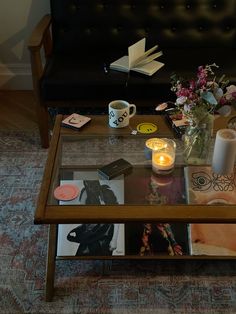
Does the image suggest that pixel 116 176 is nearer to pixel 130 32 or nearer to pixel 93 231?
pixel 93 231

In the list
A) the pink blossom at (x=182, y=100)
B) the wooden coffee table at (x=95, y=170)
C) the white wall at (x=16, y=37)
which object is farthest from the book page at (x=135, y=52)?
the white wall at (x=16, y=37)

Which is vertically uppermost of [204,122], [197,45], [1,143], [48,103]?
[204,122]

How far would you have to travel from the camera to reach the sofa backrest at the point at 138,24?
2096 mm

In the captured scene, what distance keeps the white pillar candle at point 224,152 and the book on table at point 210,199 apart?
1.1 inches

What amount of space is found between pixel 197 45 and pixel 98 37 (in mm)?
569

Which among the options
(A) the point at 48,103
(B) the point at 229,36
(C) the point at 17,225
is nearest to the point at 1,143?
(A) the point at 48,103

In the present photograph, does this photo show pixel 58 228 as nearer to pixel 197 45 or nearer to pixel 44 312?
pixel 44 312

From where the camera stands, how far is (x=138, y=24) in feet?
7.01

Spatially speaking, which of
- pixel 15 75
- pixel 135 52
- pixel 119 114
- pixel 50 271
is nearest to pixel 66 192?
pixel 50 271

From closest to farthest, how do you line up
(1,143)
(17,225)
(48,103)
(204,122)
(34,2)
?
(204,122)
(17,225)
(48,103)
(1,143)
(34,2)

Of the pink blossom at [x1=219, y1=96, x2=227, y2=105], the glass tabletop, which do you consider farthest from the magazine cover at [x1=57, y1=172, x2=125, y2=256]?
the pink blossom at [x1=219, y1=96, x2=227, y2=105]

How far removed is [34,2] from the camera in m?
2.32

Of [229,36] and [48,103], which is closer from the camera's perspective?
[48,103]

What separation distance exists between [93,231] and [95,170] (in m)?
0.27
